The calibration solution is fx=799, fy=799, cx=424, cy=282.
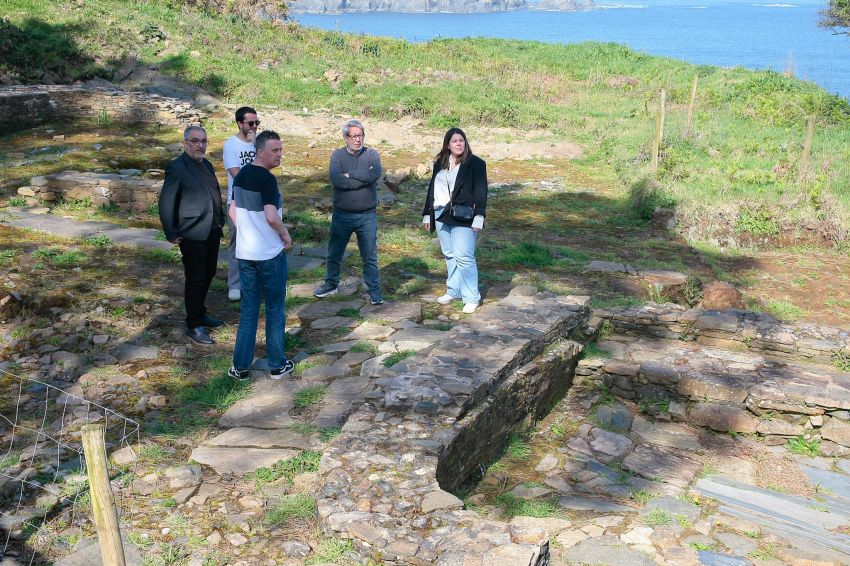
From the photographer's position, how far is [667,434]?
6230 millimetres

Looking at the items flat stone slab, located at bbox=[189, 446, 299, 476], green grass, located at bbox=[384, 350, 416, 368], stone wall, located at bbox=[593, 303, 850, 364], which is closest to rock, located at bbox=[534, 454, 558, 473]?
green grass, located at bbox=[384, 350, 416, 368]

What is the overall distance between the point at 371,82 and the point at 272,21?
22.2 feet

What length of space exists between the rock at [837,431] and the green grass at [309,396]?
384 centimetres

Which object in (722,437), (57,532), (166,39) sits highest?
(166,39)

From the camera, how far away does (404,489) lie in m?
4.30

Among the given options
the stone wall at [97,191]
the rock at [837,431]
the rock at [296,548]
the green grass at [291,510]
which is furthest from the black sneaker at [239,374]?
the stone wall at [97,191]

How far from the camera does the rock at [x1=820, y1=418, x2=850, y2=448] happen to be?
6.08 meters

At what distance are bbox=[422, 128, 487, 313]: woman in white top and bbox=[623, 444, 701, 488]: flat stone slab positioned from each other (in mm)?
2326

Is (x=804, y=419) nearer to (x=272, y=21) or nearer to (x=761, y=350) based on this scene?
(x=761, y=350)

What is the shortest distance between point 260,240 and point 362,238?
6.38 feet

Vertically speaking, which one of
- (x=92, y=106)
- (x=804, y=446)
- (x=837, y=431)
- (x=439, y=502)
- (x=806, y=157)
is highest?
(x=92, y=106)

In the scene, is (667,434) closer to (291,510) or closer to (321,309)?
(291,510)

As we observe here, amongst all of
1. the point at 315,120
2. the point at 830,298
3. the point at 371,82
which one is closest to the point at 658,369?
the point at 830,298

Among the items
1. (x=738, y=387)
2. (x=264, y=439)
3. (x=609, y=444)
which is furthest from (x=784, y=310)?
(x=264, y=439)
